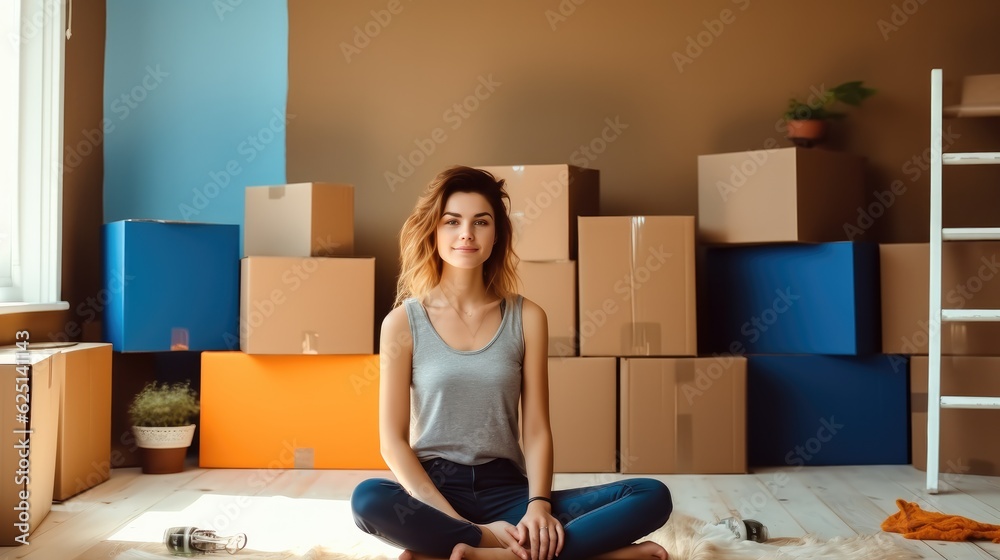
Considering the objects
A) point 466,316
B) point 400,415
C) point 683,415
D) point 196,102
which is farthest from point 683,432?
point 196,102

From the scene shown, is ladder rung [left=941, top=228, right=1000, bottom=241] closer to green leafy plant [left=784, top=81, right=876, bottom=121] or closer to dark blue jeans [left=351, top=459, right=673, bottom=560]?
green leafy plant [left=784, top=81, right=876, bottom=121]

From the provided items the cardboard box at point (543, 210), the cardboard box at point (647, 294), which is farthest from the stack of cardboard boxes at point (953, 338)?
the cardboard box at point (543, 210)

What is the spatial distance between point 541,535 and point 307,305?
1676 millimetres

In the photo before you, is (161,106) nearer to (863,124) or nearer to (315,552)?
(315,552)

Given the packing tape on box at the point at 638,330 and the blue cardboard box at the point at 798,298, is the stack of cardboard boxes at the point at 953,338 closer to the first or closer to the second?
the blue cardboard box at the point at 798,298

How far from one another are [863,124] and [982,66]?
19.4 inches

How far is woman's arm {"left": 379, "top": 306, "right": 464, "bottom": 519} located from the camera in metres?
1.84

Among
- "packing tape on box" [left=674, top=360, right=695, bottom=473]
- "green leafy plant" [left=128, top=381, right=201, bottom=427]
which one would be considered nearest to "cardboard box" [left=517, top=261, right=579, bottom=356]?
"packing tape on box" [left=674, top=360, right=695, bottom=473]

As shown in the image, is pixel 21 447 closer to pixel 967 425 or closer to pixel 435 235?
pixel 435 235

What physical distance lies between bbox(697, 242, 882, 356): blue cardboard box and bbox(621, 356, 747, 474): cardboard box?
27cm

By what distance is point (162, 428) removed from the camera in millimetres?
3139

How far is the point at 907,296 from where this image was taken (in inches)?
129

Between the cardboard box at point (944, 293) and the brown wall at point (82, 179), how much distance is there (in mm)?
2826

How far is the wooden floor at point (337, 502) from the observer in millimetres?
2303
